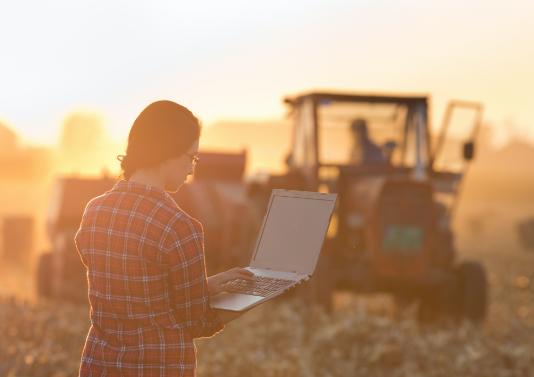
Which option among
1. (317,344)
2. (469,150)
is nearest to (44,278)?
(317,344)

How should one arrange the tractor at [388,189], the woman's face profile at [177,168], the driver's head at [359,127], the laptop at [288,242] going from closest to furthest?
the woman's face profile at [177,168] → the laptop at [288,242] → the tractor at [388,189] → the driver's head at [359,127]

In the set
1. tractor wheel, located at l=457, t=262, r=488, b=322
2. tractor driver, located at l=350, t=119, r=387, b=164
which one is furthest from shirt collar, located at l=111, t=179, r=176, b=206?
tractor wheel, located at l=457, t=262, r=488, b=322

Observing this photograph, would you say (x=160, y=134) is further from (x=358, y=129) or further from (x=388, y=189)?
(x=358, y=129)

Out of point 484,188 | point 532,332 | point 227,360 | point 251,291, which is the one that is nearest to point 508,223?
point 484,188

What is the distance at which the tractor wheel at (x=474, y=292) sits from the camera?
639 centimetres

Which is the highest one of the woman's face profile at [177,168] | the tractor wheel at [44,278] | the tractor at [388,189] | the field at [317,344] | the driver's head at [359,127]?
the woman's face profile at [177,168]

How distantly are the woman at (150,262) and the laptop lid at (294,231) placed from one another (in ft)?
1.21

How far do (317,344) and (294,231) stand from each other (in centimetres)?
354

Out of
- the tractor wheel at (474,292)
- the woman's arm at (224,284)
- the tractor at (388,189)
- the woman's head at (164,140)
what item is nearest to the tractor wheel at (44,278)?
the tractor at (388,189)

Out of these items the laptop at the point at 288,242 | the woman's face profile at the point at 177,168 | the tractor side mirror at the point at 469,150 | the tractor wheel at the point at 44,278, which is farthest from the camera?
the tractor wheel at the point at 44,278

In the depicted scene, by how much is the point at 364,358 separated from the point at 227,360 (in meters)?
1.21

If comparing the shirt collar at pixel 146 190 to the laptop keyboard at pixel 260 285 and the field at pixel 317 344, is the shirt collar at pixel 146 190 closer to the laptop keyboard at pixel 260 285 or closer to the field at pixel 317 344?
the laptop keyboard at pixel 260 285

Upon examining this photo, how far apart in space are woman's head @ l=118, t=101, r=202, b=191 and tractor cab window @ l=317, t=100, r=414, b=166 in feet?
15.1

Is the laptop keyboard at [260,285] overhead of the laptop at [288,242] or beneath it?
beneath
